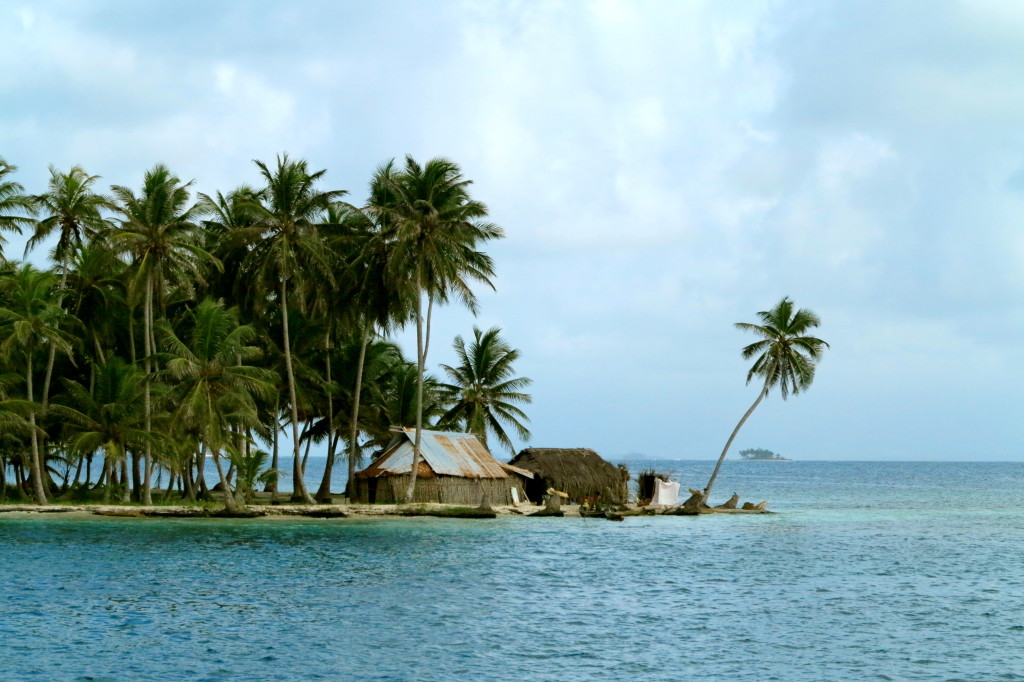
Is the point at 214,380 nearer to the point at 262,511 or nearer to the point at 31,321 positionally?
the point at 262,511

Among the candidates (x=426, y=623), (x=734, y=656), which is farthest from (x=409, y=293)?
(x=734, y=656)

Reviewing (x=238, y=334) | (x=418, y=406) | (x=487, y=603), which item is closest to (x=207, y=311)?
(x=238, y=334)

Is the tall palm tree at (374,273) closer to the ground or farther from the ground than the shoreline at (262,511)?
farther from the ground

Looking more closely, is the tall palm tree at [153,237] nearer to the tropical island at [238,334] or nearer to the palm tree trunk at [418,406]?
the tropical island at [238,334]

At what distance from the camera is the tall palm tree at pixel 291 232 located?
132 feet

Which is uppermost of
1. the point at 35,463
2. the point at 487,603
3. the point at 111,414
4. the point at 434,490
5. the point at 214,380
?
the point at 214,380

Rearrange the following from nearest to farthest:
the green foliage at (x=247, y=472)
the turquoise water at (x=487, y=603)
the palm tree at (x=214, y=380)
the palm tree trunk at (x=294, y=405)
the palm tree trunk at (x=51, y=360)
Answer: the turquoise water at (x=487, y=603) → the palm tree at (x=214, y=380) → the palm tree trunk at (x=51, y=360) → the green foliage at (x=247, y=472) → the palm tree trunk at (x=294, y=405)

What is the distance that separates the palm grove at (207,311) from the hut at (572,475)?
25.3 ft

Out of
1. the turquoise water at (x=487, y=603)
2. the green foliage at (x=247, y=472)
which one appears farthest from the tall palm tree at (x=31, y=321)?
the green foliage at (x=247, y=472)

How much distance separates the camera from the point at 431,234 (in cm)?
4106

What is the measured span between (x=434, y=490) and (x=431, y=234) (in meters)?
10.3

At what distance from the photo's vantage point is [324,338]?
47.2 m

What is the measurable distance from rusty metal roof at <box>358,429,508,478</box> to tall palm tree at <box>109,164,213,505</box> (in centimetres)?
913

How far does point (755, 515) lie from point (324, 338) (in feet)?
68.2
